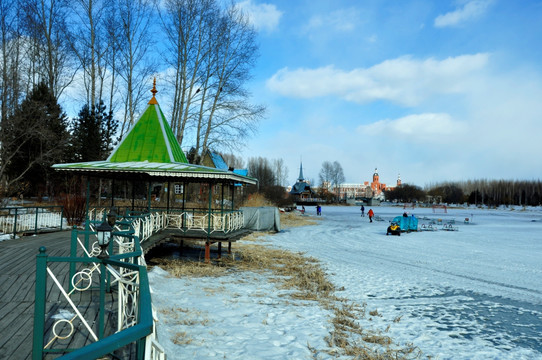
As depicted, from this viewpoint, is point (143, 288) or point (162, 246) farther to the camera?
point (162, 246)

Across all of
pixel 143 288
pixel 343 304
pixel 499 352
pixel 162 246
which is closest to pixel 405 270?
pixel 343 304

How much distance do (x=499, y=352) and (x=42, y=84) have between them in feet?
107

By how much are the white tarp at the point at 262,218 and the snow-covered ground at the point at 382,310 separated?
35.6 feet

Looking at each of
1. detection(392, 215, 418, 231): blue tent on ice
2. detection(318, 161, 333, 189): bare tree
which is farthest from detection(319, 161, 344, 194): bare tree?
detection(392, 215, 418, 231): blue tent on ice

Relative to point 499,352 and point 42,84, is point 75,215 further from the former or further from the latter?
point 499,352

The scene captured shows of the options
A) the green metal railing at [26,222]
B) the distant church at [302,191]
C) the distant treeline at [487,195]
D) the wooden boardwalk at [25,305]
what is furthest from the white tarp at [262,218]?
the distant treeline at [487,195]

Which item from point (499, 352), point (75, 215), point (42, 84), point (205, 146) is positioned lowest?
point (499, 352)

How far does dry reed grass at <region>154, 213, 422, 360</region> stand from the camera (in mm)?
6000

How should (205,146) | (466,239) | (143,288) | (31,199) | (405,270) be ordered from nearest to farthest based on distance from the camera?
(143,288) → (405,270) → (466,239) → (205,146) → (31,199)

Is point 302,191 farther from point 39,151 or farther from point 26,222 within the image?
point 26,222

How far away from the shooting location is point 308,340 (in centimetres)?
638

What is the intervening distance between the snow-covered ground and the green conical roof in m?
6.55

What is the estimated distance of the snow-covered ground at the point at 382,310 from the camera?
20.3ft

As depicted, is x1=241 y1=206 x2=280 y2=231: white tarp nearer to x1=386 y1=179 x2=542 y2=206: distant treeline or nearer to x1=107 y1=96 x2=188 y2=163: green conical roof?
x1=107 y1=96 x2=188 y2=163: green conical roof
